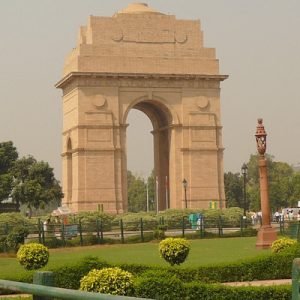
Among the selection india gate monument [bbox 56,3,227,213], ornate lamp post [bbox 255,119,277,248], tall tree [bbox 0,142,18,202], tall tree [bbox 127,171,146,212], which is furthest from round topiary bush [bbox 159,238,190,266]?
tall tree [bbox 127,171,146,212]

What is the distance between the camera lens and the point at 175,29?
50.8 meters

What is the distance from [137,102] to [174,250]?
34761mm

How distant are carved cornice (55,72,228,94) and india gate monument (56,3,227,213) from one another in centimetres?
6

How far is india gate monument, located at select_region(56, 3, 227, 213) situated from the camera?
1900 inches

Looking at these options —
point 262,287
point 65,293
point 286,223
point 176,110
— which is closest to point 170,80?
point 176,110

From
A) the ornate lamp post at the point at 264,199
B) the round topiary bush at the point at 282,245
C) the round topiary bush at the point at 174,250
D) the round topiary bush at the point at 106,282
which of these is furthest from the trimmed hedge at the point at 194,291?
the ornate lamp post at the point at 264,199

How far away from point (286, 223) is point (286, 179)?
5130 centimetres

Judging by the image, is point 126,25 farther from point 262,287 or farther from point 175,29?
point 262,287

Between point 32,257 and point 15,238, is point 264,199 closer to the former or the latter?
point 15,238

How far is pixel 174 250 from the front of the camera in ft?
50.2

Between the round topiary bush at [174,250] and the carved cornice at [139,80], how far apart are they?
1304 inches

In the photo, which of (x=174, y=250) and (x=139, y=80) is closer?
(x=174, y=250)

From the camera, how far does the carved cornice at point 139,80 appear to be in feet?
159

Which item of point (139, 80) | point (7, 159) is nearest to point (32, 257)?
point (139, 80)
